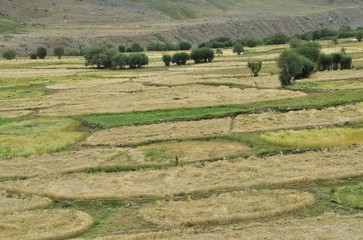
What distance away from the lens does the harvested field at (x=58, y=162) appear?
51031mm

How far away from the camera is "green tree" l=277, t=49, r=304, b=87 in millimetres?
97812

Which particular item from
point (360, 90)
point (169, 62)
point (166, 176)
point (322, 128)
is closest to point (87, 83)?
point (169, 62)

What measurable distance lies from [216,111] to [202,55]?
82.3 metres

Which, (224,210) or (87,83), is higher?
(224,210)

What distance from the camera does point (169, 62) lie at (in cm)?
15200

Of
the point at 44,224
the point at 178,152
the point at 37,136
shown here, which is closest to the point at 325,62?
the point at 37,136

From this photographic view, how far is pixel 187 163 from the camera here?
51156mm

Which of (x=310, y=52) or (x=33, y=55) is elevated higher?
(x=310, y=52)

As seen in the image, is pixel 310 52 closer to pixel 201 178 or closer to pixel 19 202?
pixel 201 178

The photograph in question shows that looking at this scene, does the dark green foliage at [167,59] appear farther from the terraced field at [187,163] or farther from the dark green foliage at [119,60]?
the terraced field at [187,163]

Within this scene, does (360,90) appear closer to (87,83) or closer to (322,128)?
(322,128)

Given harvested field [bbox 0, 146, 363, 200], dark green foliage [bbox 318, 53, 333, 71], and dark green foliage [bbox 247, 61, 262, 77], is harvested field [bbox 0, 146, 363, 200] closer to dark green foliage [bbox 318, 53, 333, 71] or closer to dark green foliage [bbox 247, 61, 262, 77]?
dark green foliage [bbox 247, 61, 262, 77]

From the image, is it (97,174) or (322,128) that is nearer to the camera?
(97,174)

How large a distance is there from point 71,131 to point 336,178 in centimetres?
3488
